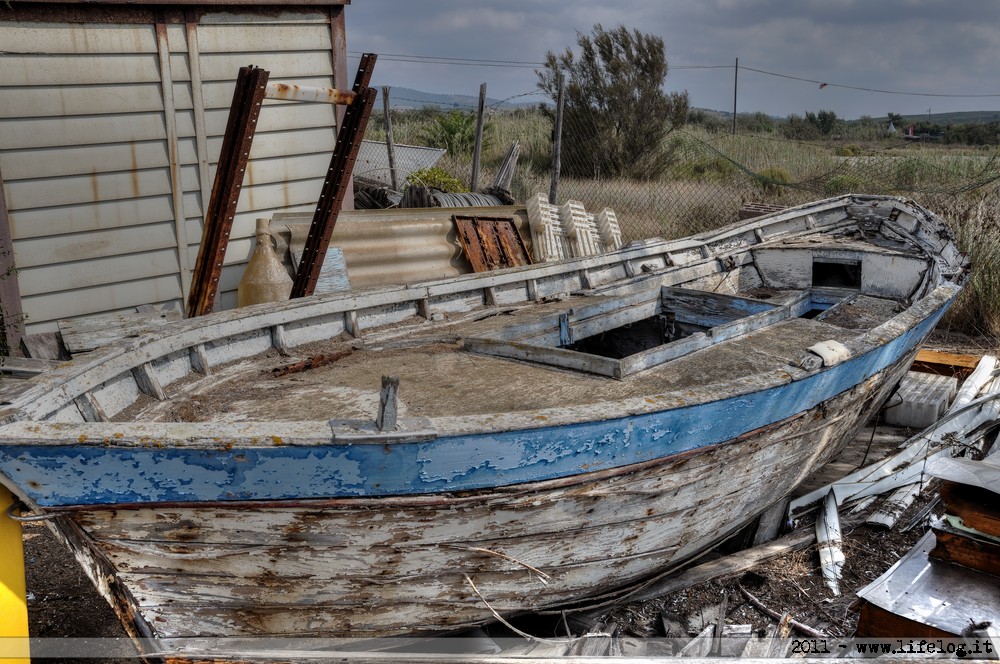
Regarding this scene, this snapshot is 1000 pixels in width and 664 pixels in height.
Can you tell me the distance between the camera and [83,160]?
6656 millimetres

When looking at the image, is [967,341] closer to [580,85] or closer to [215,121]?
[215,121]

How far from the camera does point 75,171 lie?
6621 mm

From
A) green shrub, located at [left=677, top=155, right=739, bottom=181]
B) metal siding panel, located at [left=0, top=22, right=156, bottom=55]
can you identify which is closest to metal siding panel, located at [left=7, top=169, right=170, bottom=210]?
metal siding panel, located at [left=0, top=22, right=156, bottom=55]

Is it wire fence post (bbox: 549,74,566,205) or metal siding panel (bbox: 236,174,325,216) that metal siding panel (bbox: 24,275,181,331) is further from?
wire fence post (bbox: 549,74,566,205)

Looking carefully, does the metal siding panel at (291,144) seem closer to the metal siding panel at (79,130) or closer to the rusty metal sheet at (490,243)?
the metal siding panel at (79,130)

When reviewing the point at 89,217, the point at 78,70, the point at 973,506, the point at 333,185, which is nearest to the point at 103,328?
the point at 333,185

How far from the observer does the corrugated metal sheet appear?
6.39 metres

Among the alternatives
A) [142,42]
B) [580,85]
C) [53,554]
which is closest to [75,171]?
[142,42]

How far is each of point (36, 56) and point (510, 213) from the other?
4549mm

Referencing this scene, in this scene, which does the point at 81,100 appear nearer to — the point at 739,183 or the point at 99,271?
the point at 99,271

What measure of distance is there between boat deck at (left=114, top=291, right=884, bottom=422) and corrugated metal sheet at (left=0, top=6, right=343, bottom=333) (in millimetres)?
3114

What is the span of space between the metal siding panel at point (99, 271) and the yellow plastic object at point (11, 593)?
412 cm

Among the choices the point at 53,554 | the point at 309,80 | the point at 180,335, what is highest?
the point at 309,80

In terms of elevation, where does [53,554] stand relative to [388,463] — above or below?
below
